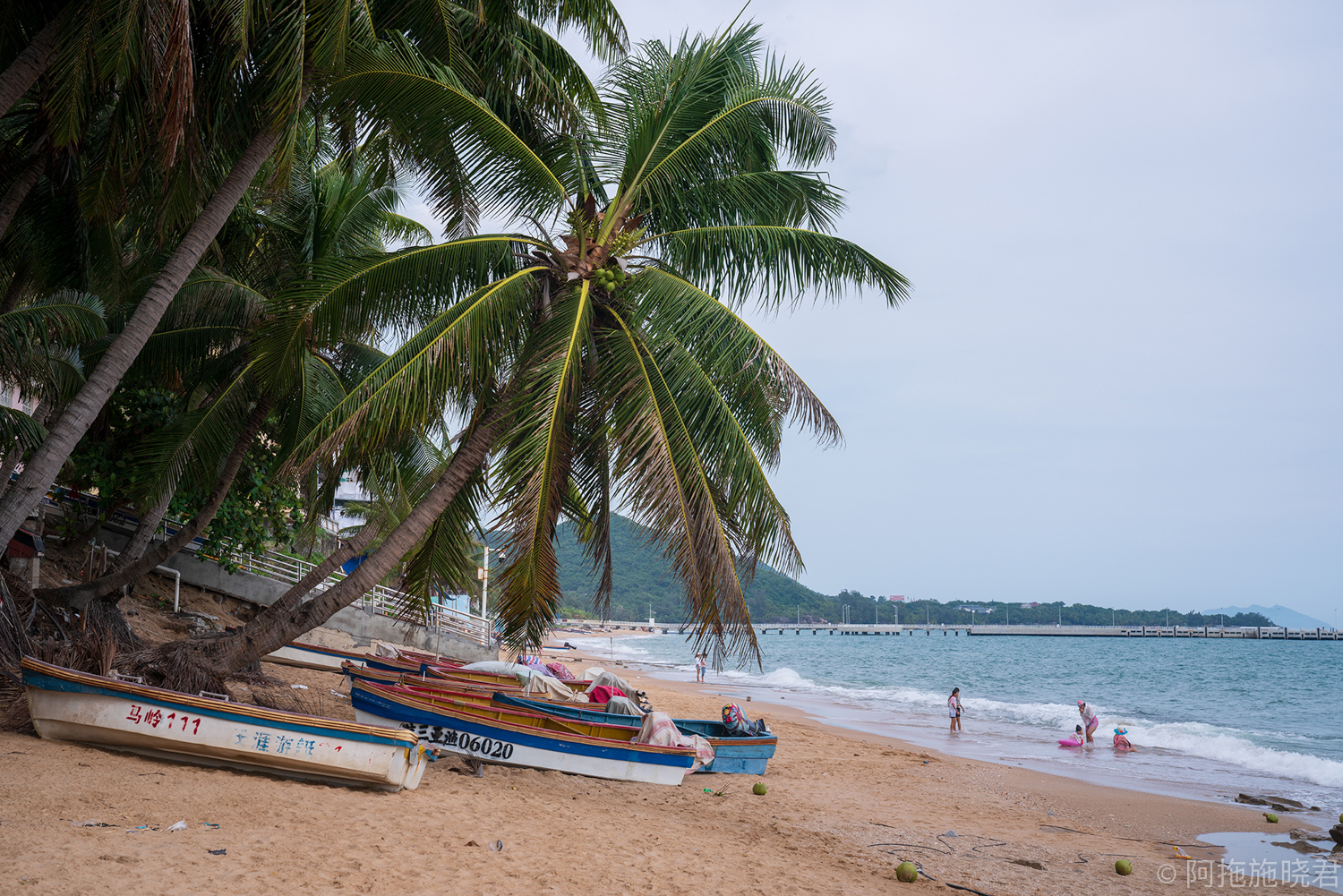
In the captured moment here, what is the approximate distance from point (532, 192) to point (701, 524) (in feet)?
13.3

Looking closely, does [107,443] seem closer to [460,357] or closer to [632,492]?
[460,357]

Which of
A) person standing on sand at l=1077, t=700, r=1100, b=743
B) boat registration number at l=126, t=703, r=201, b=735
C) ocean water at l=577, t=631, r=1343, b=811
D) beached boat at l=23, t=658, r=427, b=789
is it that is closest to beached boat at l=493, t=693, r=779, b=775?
beached boat at l=23, t=658, r=427, b=789

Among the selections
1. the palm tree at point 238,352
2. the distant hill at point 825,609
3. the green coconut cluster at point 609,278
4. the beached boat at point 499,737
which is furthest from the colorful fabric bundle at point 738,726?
the distant hill at point 825,609

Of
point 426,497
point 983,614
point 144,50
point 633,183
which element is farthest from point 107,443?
point 983,614

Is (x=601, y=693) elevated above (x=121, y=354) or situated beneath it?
situated beneath

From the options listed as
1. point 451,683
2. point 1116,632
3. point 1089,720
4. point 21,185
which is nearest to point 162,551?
point 451,683

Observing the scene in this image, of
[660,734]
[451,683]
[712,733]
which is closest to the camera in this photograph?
[660,734]

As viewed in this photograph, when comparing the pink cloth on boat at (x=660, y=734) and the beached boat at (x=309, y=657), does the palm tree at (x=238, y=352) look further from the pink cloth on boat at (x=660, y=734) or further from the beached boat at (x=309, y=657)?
the pink cloth on boat at (x=660, y=734)

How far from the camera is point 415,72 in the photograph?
25.1 feet

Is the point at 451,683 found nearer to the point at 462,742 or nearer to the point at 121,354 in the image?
the point at 462,742

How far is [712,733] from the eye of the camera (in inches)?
477

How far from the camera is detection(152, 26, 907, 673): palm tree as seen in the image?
758 cm

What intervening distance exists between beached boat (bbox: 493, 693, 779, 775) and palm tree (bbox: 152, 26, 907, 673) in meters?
2.11

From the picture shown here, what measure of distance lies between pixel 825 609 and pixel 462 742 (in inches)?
6307
